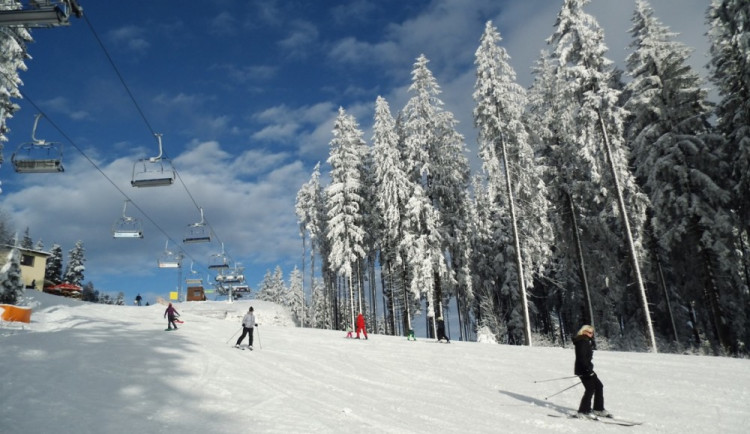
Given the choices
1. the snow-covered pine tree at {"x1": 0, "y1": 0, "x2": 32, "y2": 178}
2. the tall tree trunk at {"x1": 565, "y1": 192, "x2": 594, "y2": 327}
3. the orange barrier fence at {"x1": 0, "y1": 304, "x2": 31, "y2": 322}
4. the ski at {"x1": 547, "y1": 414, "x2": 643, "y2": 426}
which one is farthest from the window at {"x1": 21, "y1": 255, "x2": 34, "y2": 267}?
the ski at {"x1": 547, "y1": 414, "x2": 643, "y2": 426}

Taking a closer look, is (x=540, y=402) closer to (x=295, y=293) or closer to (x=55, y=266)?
(x=295, y=293)

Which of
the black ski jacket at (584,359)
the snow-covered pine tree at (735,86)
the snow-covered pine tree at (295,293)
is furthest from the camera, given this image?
the snow-covered pine tree at (295,293)

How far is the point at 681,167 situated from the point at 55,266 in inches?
3131

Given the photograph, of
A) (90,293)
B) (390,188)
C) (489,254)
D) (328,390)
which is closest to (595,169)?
(390,188)

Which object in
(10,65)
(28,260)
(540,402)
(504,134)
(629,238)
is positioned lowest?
(540,402)

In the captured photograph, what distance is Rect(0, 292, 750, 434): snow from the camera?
7504mm

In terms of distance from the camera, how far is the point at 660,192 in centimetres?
2427

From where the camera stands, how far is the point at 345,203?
120 ft

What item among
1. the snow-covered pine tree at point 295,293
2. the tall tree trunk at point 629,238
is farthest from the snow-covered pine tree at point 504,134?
the snow-covered pine tree at point 295,293

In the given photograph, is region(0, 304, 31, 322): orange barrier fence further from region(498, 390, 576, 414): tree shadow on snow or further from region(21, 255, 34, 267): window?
region(21, 255, 34, 267): window

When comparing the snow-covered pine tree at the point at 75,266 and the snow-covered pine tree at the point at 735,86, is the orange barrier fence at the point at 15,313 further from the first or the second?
the snow-covered pine tree at the point at 75,266

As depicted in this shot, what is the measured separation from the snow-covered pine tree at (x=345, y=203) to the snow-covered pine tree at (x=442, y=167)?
6.87 m

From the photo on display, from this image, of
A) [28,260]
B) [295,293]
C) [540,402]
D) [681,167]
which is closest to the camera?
[540,402]

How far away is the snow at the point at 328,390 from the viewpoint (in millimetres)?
7504
